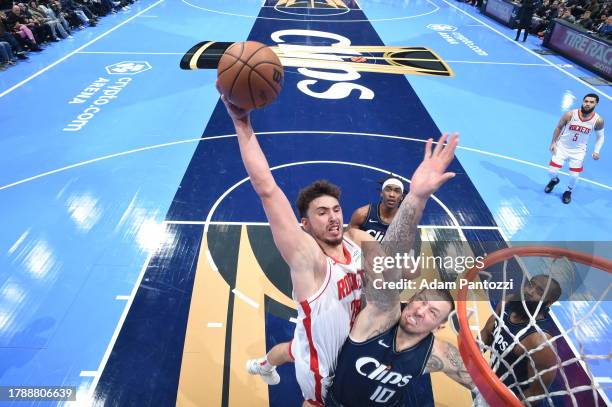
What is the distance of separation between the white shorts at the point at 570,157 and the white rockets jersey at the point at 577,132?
6 cm

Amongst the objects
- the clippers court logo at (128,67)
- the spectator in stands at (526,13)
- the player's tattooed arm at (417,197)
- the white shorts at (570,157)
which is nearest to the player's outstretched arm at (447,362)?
the player's tattooed arm at (417,197)

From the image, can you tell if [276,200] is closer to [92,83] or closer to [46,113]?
[46,113]

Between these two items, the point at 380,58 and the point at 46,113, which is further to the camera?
the point at 380,58

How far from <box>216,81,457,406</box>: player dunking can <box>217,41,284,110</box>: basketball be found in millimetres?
186

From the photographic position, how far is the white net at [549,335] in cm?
303

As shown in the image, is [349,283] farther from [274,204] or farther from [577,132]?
[577,132]

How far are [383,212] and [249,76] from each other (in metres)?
2.29

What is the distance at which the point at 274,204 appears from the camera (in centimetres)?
230

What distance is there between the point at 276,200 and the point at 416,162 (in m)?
5.67

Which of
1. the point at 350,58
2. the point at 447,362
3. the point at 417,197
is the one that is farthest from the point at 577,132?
the point at 350,58

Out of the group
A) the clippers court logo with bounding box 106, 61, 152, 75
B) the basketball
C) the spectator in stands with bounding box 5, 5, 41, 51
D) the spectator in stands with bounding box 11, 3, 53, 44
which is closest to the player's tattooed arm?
the basketball

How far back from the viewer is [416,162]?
7.46m

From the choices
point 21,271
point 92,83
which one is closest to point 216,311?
point 21,271

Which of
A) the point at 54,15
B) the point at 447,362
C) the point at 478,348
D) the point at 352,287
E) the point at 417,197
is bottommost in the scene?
the point at 447,362
